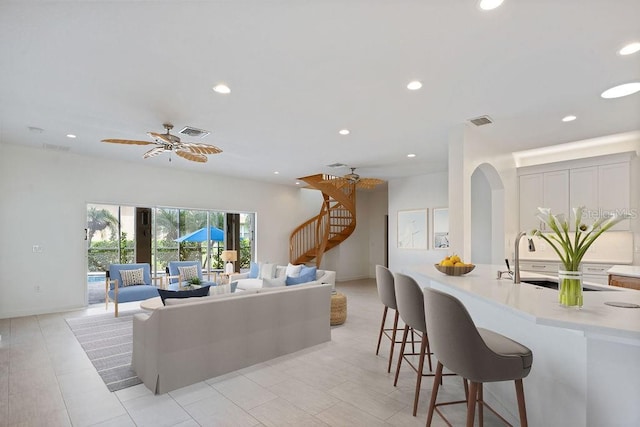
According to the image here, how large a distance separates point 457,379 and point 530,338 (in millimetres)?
1300

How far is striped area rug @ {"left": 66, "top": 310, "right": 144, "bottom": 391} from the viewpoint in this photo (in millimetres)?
3146

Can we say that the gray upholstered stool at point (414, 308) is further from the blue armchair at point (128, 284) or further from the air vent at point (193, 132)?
the blue armchair at point (128, 284)

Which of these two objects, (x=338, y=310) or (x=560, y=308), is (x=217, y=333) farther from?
(x=560, y=308)

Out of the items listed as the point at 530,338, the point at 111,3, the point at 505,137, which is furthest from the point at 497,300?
the point at 505,137

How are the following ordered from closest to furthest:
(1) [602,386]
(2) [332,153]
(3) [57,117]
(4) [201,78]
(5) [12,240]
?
1. (1) [602,386]
2. (4) [201,78]
3. (3) [57,117]
4. (5) [12,240]
5. (2) [332,153]

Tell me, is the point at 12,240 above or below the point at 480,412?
above

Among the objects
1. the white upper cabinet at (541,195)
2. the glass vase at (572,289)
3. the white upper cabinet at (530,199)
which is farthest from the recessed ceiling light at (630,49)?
the white upper cabinet at (530,199)

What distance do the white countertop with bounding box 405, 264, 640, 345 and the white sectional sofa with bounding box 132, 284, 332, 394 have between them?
188 centimetres

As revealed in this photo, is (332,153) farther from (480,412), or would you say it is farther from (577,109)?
(480,412)

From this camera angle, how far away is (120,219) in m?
7.45

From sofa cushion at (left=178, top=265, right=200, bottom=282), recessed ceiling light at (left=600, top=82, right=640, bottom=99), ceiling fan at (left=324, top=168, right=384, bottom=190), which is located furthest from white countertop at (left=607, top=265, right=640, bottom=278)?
sofa cushion at (left=178, top=265, right=200, bottom=282)

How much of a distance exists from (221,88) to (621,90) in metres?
3.99

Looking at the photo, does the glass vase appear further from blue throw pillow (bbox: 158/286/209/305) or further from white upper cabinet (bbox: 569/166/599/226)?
white upper cabinet (bbox: 569/166/599/226)

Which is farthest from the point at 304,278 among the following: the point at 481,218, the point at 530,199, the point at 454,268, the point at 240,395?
the point at 530,199
